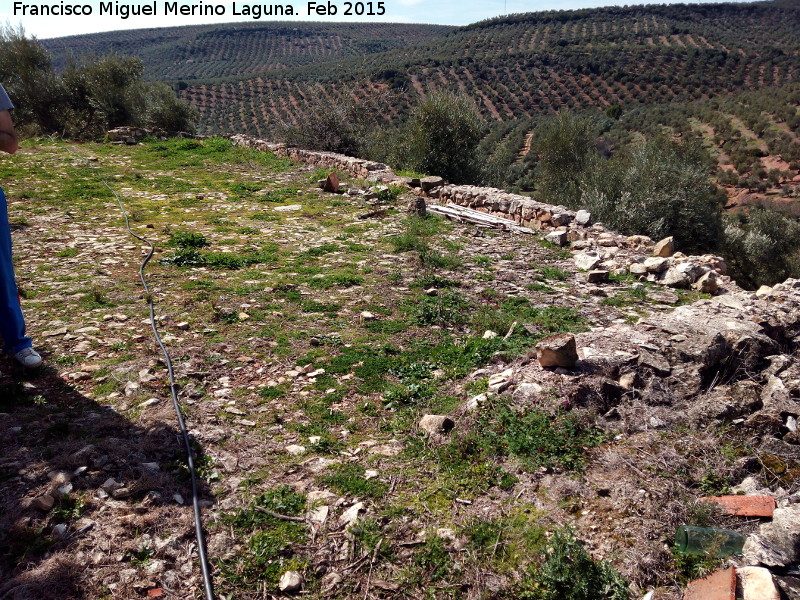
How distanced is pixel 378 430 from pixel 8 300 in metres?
3.06

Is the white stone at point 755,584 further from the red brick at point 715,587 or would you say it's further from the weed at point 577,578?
the weed at point 577,578

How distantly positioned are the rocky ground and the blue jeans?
27cm

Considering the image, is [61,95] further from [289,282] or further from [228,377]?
[228,377]

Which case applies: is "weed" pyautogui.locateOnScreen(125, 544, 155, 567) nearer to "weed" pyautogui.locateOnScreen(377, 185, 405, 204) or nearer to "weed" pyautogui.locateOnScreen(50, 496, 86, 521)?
"weed" pyautogui.locateOnScreen(50, 496, 86, 521)

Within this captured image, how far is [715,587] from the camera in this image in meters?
2.47

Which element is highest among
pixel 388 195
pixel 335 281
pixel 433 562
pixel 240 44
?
pixel 240 44

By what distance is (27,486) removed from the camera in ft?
9.55

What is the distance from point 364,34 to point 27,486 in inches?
4277

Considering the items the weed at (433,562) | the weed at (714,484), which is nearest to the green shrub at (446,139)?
the weed at (714,484)

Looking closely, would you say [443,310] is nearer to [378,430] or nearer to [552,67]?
[378,430]

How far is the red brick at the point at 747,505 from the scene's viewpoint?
287 centimetres

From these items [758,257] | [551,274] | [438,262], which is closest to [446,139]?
[438,262]

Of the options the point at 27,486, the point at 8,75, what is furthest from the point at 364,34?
the point at 27,486

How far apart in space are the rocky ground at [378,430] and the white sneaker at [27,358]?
0.37ft
